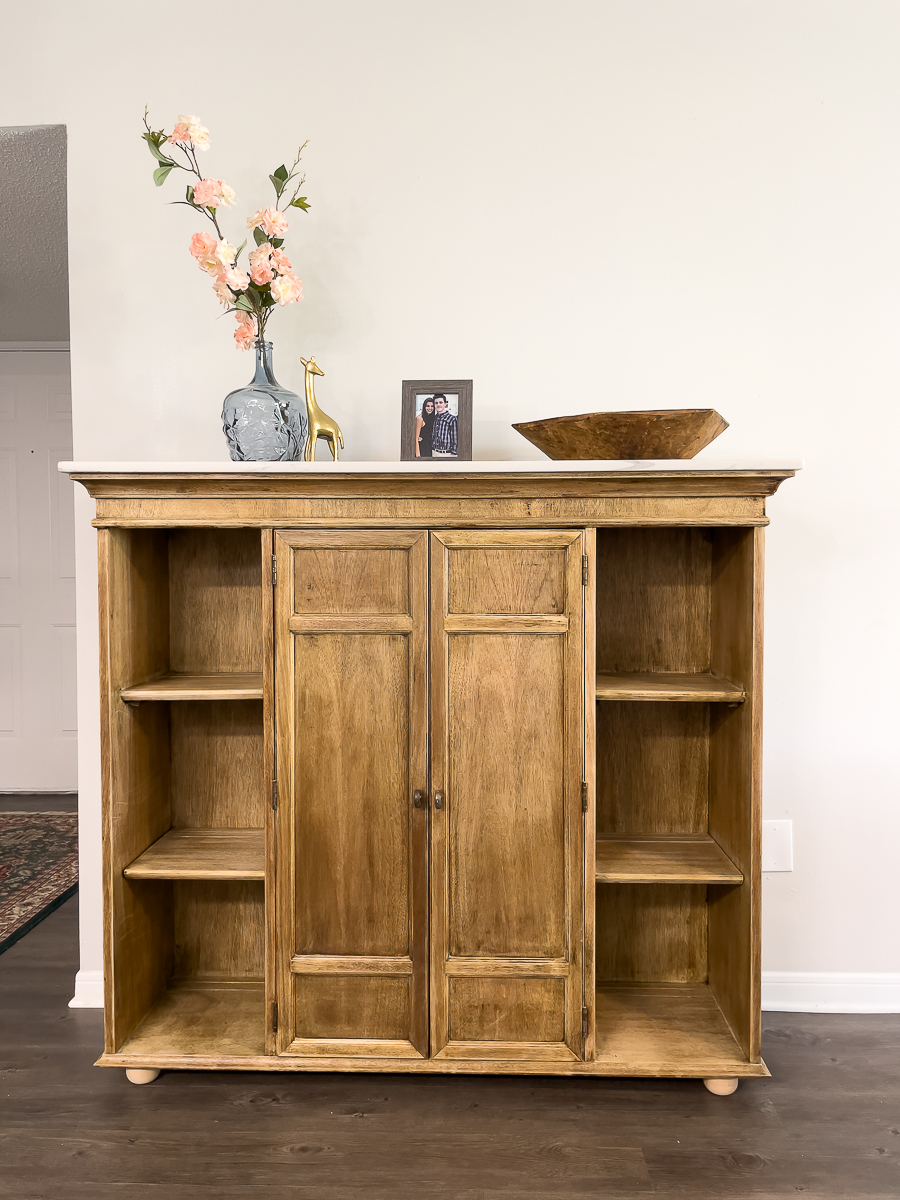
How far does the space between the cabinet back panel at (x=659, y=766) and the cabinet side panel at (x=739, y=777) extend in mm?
51

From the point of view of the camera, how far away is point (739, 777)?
74.4 inches

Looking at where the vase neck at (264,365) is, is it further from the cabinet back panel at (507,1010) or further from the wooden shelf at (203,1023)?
the wooden shelf at (203,1023)

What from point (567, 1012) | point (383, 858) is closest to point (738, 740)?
point (567, 1012)

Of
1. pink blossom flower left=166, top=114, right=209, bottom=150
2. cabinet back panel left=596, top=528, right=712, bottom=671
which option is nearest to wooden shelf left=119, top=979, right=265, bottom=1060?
cabinet back panel left=596, top=528, right=712, bottom=671

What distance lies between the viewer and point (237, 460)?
1.93m

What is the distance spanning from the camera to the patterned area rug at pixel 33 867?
281 cm

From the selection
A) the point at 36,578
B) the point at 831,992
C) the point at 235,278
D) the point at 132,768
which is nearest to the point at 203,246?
the point at 235,278

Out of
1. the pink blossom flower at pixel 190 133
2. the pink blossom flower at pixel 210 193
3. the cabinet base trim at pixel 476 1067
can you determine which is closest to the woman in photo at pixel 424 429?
the pink blossom flower at pixel 210 193

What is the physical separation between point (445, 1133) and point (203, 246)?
81.2 inches

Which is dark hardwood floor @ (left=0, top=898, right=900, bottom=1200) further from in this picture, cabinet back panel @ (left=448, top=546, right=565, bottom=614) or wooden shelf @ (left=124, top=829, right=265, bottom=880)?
cabinet back panel @ (left=448, top=546, right=565, bottom=614)

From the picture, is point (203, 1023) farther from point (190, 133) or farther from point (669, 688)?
point (190, 133)

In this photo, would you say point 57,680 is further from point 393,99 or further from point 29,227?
point 393,99

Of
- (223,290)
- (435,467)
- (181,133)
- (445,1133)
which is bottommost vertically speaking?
(445,1133)

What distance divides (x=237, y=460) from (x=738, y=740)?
1.39 meters
